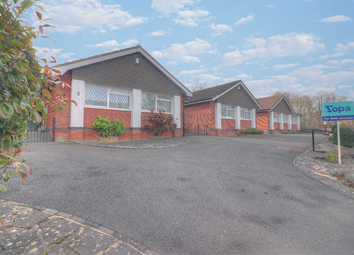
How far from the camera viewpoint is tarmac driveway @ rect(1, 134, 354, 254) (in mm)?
2592

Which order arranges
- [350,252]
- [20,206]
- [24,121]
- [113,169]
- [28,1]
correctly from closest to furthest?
1. [28,1]
2. [24,121]
3. [350,252]
4. [20,206]
5. [113,169]

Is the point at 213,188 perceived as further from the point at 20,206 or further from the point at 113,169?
the point at 20,206

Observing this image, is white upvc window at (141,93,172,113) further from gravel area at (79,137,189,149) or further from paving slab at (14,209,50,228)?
paving slab at (14,209,50,228)

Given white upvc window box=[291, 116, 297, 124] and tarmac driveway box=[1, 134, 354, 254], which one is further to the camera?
white upvc window box=[291, 116, 297, 124]

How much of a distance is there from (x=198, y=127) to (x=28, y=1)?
64.5ft

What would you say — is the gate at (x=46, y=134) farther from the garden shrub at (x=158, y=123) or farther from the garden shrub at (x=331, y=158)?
the garden shrub at (x=331, y=158)

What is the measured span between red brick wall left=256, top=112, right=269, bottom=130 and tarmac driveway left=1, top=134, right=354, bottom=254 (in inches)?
969

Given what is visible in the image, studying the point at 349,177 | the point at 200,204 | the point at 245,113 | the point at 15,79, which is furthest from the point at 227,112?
the point at 15,79

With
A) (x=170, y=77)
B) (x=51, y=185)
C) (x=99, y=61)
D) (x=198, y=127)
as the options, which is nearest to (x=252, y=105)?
(x=198, y=127)

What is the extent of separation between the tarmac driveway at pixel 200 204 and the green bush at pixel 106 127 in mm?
5013

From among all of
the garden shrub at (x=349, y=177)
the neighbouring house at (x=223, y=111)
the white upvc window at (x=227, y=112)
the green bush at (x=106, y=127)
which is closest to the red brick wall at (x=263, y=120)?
the neighbouring house at (x=223, y=111)

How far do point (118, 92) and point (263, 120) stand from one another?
2396cm

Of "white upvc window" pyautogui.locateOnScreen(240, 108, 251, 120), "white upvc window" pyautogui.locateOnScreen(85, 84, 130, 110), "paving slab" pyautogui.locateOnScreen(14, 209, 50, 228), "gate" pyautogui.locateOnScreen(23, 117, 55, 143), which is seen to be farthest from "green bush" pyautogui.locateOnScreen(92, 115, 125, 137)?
"white upvc window" pyautogui.locateOnScreen(240, 108, 251, 120)

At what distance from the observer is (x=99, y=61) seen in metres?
11.3
